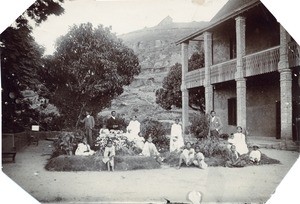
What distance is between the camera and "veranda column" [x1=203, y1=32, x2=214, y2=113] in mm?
5312

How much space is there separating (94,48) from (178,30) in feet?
3.07

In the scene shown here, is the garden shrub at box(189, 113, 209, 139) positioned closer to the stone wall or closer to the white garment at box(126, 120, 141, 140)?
the stone wall

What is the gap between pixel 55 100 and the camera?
5285mm

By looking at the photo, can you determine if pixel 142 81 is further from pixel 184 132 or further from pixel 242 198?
pixel 242 198

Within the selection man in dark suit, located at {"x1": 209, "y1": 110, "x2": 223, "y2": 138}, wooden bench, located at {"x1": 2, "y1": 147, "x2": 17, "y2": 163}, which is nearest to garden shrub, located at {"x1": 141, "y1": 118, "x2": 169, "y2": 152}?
man in dark suit, located at {"x1": 209, "y1": 110, "x2": 223, "y2": 138}

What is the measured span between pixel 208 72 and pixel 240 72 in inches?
13.7

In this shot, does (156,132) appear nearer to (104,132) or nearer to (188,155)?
(188,155)

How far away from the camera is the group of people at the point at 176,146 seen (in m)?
5.20

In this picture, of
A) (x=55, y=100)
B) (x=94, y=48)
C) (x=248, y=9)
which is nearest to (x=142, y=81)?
(x=94, y=48)

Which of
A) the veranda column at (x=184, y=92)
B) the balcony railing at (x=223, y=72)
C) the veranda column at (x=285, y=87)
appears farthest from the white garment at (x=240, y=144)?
the balcony railing at (x=223, y=72)

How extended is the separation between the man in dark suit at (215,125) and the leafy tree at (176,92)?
0.14 meters

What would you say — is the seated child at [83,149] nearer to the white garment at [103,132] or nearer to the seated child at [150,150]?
the white garment at [103,132]

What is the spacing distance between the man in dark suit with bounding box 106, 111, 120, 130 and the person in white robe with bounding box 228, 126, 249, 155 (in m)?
1.23

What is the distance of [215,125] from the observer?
5.27m
